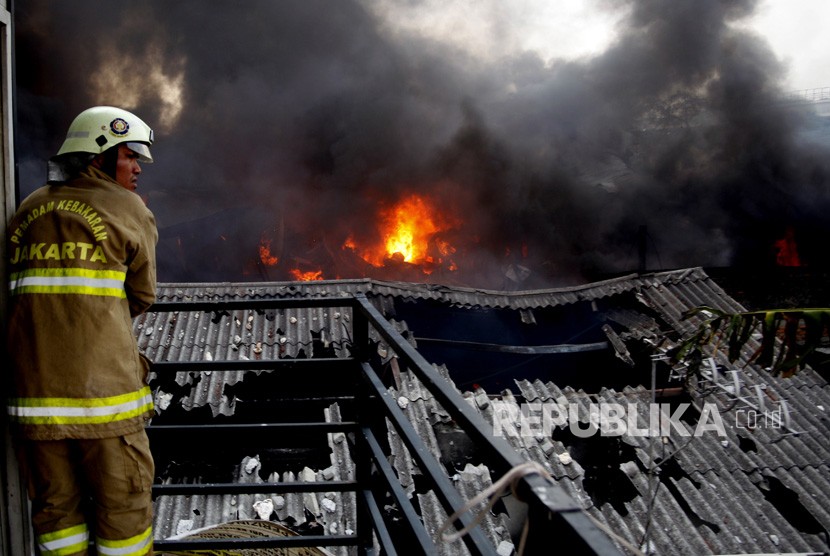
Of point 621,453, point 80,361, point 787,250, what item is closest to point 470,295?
point 621,453

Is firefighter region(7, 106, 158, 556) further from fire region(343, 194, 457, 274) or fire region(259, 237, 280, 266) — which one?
fire region(343, 194, 457, 274)

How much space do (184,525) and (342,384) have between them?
303cm

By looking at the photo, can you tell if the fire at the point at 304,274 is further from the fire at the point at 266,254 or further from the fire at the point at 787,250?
the fire at the point at 787,250

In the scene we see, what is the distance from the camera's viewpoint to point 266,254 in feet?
63.2

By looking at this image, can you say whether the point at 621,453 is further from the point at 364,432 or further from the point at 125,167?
the point at 125,167

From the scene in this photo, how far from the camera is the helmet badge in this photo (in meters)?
1.85

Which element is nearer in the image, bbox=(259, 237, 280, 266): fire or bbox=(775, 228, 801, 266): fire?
bbox=(775, 228, 801, 266): fire

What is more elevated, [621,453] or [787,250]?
[787,250]

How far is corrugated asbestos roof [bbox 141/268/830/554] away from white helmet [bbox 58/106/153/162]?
3.84m

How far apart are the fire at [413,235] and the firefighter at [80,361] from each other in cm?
1868

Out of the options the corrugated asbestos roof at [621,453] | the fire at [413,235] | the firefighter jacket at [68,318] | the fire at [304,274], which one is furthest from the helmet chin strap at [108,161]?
the fire at [413,235]

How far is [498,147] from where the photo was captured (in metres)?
20.5

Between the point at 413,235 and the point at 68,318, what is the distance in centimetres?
1958

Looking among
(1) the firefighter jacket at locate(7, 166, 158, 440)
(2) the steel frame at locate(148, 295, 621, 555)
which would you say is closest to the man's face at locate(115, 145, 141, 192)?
Result: (1) the firefighter jacket at locate(7, 166, 158, 440)
